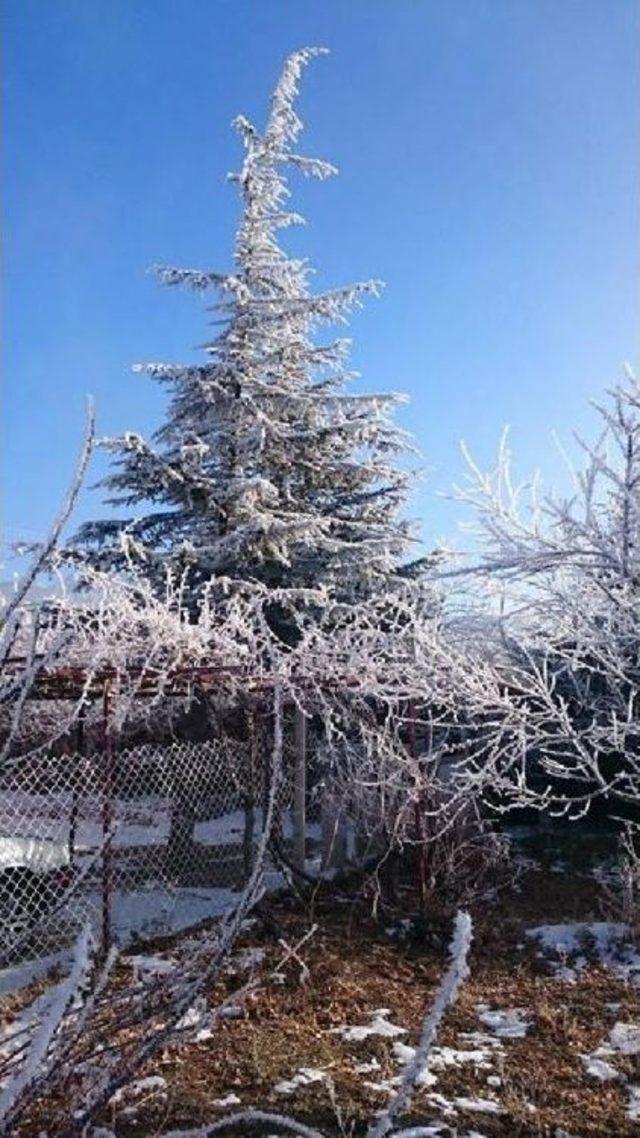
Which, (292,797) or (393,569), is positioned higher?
(393,569)

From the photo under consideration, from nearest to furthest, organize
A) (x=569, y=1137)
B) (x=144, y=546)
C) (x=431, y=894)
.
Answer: (x=569, y=1137)
(x=431, y=894)
(x=144, y=546)

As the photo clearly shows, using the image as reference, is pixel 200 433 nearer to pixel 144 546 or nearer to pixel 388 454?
pixel 144 546

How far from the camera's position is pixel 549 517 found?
227 inches

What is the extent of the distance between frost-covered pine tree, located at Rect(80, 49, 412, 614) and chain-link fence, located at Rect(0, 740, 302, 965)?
13.5ft

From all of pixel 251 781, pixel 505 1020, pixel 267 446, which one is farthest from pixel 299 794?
pixel 267 446

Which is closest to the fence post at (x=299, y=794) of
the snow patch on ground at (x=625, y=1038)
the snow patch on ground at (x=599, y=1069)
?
the snow patch on ground at (x=625, y=1038)

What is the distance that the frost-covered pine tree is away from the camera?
13.3 m

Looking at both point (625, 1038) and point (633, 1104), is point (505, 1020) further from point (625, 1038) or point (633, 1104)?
point (633, 1104)

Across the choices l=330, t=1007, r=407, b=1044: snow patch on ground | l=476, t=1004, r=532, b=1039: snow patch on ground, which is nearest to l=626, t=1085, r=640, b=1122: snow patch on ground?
l=476, t=1004, r=532, b=1039: snow patch on ground

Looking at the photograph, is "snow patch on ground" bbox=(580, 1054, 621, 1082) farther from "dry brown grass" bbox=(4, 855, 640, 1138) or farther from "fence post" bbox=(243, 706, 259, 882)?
"fence post" bbox=(243, 706, 259, 882)

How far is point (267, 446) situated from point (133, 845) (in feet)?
21.2

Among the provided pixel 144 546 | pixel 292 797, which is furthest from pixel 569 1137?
pixel 144 546

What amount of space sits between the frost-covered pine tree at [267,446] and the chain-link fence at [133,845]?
4106 millimetres

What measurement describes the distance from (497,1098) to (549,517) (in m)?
3.21
